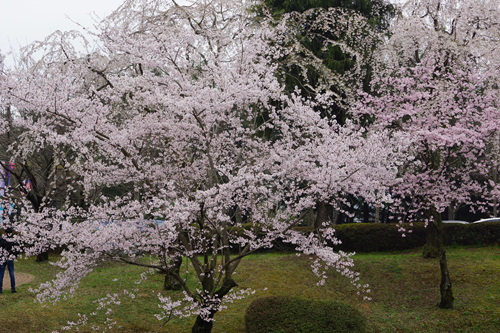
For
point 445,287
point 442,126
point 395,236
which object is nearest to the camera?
point 445,287

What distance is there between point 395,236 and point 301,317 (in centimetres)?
932

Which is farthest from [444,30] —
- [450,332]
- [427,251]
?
[450,332]

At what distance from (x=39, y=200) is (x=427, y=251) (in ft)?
43.1

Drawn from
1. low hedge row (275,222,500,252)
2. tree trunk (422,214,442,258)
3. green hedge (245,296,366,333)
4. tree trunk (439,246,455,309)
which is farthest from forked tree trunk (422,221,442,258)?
green hedge (245,296,366,333)

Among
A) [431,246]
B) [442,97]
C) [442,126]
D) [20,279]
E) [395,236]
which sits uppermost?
[442,97]

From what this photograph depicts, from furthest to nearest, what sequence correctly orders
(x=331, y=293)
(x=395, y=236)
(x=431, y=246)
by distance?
(x=395, y=236)
(x=431, y=246)
(x=331, y=293)

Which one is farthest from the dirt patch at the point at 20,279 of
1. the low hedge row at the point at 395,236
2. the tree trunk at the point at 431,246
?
the tree trunk at the point at 431,246

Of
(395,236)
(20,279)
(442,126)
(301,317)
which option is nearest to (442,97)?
(442,126)

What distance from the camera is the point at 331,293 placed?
11227 mm

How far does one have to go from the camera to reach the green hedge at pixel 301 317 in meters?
6.93

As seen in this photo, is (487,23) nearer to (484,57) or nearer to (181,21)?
(484,57)

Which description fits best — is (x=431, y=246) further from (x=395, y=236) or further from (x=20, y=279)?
(x=20, y=279)

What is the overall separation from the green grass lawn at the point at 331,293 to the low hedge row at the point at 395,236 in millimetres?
586

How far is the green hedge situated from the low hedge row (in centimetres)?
780
